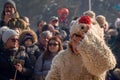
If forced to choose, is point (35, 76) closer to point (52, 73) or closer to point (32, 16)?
point (52, 73)

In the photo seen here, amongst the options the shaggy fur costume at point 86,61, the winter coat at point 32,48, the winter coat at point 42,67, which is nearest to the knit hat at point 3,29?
the winter coat at point 32,48

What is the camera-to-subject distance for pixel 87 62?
3984 millimetres

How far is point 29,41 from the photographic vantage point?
698 centimetres

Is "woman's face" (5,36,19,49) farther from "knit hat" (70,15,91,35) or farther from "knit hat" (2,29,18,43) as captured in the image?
"knit hat" (70,15,91,35)

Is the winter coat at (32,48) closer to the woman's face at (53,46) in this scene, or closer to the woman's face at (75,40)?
the woman's face at (53,46)

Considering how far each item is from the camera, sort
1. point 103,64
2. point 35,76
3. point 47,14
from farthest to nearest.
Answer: point 47,14
point 35,76
point 103,64

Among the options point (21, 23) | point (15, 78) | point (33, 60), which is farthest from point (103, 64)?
point (21, 23)

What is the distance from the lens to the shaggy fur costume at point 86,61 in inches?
154

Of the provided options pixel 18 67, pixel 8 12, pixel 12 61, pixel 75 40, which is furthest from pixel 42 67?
pixel 75 40

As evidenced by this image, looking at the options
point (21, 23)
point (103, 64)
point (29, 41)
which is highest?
point (21, 23)

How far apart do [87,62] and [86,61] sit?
0.6 inches

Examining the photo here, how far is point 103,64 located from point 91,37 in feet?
0.98

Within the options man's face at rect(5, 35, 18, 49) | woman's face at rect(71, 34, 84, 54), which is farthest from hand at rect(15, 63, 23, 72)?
woman's face at rect(71, 34, 84, 54)

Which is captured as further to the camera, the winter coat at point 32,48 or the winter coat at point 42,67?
the winter coat at point 32,48
